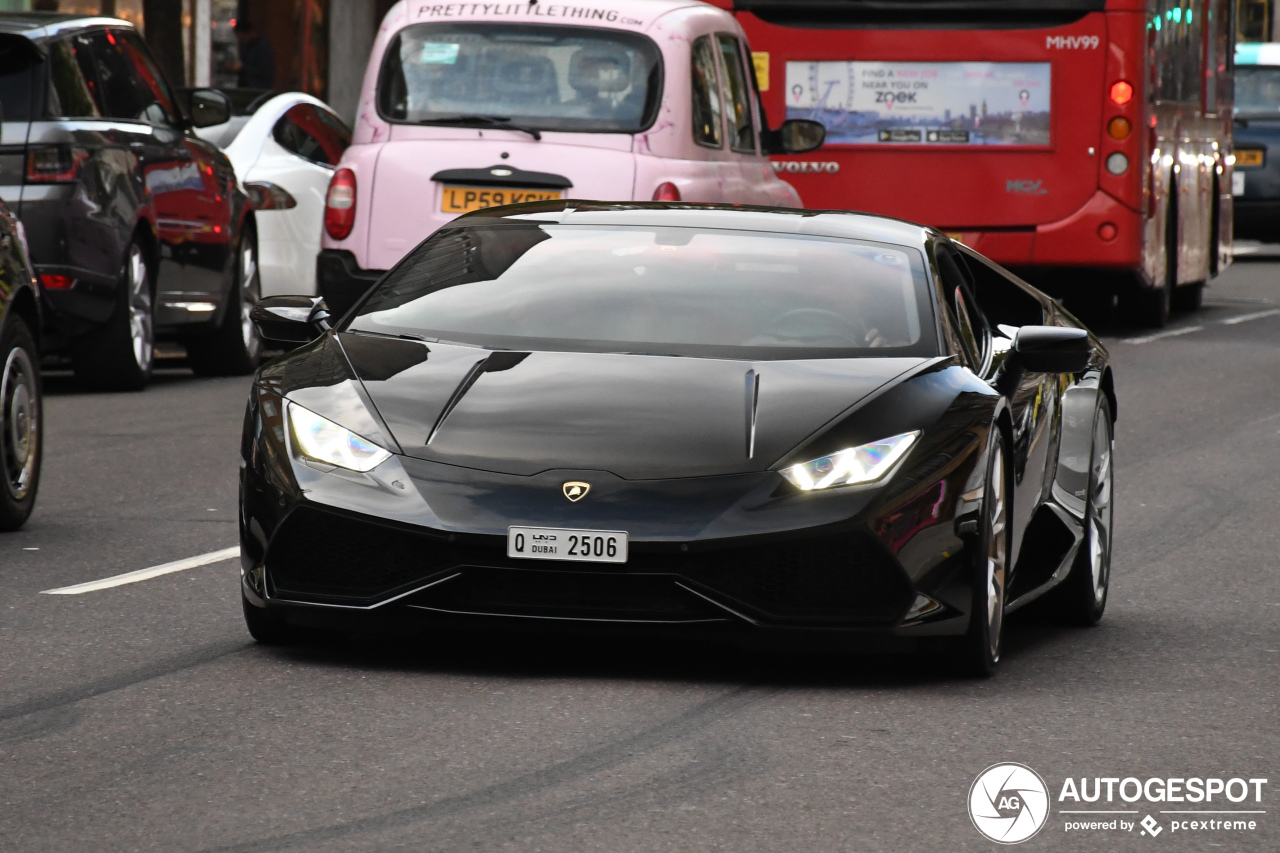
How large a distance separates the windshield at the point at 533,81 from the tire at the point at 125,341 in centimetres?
158

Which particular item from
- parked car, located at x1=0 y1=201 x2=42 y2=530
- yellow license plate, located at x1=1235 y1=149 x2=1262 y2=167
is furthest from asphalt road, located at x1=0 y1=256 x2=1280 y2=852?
yellow license plate, located at x1=1235 y1=149 x2=1262 y2=167

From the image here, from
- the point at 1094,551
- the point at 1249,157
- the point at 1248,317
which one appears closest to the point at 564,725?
the point at 1094,551

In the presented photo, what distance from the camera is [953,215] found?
19.7m

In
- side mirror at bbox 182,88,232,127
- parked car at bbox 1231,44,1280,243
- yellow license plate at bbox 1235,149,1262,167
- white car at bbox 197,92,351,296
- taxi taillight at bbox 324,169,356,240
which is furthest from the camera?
yellow license plate at bbox 1235,149,1262,167

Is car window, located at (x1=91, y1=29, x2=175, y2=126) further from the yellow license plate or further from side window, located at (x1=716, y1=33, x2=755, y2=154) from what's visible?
the yellow license plate

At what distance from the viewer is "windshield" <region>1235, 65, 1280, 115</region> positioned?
33.8 metres

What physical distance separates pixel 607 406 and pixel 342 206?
7.83 m

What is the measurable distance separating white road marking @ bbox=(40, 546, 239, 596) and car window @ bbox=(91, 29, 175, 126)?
5.72m

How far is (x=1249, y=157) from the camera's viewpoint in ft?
110

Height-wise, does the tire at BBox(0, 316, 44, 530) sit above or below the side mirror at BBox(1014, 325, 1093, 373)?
below

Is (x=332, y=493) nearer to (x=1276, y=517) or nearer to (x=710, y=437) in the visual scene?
(x=710, y=437)

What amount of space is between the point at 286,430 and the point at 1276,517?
520cm

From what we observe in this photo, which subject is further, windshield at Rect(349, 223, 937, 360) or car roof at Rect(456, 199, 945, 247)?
car roof at Rect(456, 199, 945, 247)

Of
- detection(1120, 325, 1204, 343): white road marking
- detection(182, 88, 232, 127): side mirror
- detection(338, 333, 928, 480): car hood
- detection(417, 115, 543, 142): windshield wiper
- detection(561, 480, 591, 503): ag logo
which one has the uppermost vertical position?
detection(182, 88, 232, 127): side mirror
